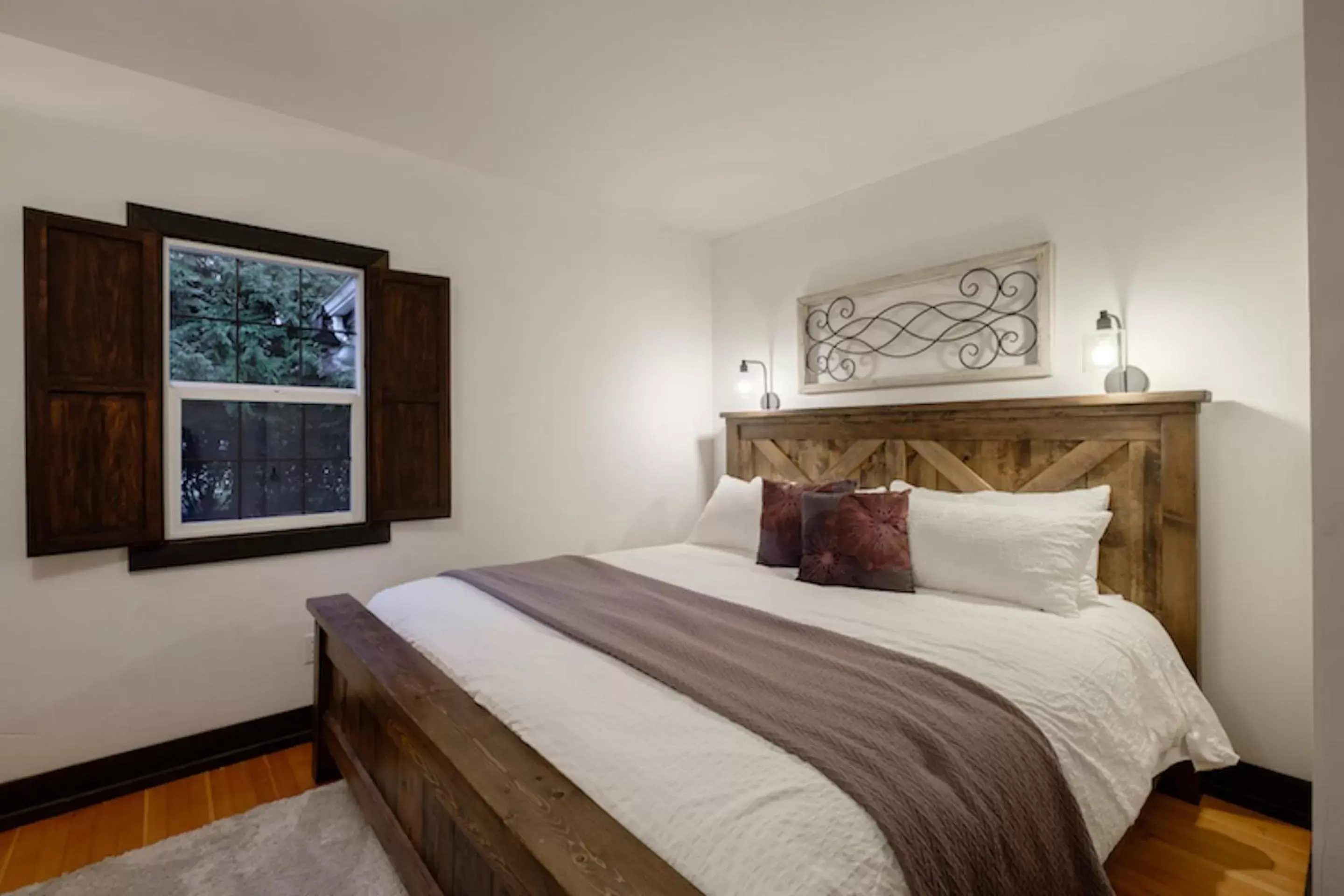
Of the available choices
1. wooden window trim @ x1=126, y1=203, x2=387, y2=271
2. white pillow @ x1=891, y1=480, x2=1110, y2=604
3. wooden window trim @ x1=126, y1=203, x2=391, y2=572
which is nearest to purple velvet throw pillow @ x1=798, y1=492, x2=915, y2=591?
white pillow @ x1=891, y1=480, x2=1110, y2=604

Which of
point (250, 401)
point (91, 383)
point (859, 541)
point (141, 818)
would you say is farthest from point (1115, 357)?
point (141, 818)

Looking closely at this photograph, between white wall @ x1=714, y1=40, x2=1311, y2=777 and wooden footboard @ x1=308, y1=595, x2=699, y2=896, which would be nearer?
wooden footboard @ x1=308, y1=595, x2=699, y2=896

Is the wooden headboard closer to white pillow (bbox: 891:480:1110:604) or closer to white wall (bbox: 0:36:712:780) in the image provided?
white pillow (bbox: 891:480:1110:604)

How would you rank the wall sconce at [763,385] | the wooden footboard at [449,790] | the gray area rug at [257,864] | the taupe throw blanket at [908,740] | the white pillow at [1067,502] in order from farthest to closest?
the wall sconce at [763,385] < the white pillow at [1067,502] < the gray area rug at [257,864] < the taupe throw blanket at [908,740] < the wooden footboard at [449,790]

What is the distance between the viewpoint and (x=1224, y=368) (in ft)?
7.03

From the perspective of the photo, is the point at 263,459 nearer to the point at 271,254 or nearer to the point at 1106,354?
the point at 271,254

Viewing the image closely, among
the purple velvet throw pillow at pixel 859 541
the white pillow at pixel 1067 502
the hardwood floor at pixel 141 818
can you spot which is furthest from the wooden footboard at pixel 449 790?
the white pillow at pixel 1067 502

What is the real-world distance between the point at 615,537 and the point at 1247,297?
117 inches

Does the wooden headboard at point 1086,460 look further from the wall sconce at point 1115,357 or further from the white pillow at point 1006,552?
the white pillow at point 1006,552

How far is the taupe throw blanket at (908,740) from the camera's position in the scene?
1.00m

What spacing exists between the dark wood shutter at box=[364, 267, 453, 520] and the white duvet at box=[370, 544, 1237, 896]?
0.62 meters

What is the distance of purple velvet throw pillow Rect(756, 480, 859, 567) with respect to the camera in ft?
8.61

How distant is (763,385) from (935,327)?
1085 millimetres

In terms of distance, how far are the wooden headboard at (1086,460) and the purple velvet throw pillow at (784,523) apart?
406 millimetres
